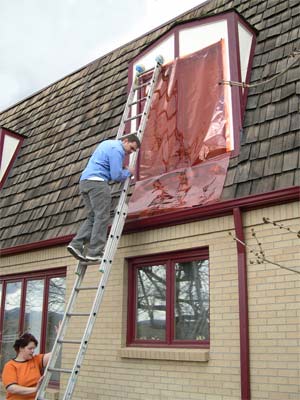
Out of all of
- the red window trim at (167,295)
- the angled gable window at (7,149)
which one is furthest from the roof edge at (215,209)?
the angled gable window at (7,149)

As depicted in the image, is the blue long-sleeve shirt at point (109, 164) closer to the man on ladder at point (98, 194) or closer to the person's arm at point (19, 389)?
the man on ladder at point (98, 194)

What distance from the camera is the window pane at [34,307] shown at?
29.8 feet

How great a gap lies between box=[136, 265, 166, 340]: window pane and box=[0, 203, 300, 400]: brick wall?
0.21m

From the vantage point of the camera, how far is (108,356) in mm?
7168

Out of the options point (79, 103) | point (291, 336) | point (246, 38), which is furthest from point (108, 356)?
point (79, 103)

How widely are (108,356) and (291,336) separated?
271cm

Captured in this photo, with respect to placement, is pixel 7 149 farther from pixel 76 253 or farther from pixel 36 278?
pixel 76 253

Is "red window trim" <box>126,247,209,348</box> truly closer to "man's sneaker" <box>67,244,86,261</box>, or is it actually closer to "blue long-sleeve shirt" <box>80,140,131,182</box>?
"man's sneaker" <box>67,244,86,261</box>

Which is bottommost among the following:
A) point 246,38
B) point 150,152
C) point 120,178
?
point 120,178

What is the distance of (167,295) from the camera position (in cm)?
691

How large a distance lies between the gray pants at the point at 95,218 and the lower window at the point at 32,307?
211cm

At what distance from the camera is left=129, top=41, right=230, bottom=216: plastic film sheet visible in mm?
6781

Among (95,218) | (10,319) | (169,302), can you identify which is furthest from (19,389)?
(10,319)

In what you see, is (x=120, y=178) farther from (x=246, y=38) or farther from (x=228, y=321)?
(x=246, y=38)
